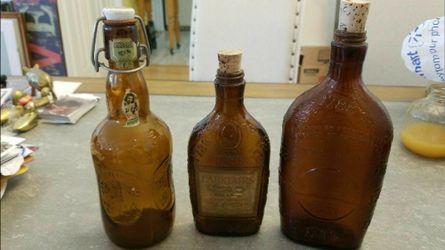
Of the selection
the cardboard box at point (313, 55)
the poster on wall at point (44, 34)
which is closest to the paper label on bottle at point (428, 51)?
the cardboard box at point (313, 55)

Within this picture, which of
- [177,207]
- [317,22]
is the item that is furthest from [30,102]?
[317,22]

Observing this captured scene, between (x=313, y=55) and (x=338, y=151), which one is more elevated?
(x=338, y=151)

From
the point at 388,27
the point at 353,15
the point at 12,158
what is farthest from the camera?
the point at 388,27

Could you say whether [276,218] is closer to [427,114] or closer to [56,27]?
[427,114]

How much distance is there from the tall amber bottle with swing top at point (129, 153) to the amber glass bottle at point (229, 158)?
4 centimetres

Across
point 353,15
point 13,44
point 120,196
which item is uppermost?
point 353,15

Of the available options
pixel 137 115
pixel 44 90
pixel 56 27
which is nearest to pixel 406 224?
pixel 137 115

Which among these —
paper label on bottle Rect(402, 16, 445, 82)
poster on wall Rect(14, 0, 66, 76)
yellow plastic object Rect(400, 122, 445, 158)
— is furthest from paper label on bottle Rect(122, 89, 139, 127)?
poster on wall Rect(14, 0, 66, 76)

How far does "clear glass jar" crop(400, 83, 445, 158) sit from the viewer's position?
2.33ft

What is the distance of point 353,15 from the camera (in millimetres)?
403

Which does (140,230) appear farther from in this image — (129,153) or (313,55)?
(313,55)

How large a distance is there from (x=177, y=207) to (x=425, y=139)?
0.45m

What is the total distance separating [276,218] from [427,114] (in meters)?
0.39

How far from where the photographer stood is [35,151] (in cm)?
75
